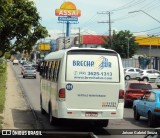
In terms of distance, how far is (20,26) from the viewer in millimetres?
21875

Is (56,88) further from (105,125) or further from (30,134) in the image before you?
(30,134)

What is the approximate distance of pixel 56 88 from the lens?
1568 cm

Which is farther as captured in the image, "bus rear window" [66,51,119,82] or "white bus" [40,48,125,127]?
"bus rear window" [66,51,119,82]

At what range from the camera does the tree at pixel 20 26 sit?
2152 cm

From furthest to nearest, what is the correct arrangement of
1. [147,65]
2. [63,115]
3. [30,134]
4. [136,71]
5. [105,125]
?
[147,65] → [136,71] → [105,125] → [63,115] → [30,134]

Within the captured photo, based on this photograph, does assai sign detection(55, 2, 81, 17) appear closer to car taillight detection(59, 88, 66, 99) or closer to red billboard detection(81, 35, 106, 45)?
red billboard detection(81, 35, 106, 45)

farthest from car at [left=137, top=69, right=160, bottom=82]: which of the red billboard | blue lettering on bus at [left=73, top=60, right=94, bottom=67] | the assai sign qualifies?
the red billboard

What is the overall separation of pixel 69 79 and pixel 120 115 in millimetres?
2030

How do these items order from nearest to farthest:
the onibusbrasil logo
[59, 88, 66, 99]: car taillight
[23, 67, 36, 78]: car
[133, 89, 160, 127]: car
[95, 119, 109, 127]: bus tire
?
[59, 88, 66, 99]: car taillight
the onibusbrasil logo
[95, 119, 109, 127]: bus tire
[133, 89, 160, 127]: car
[23, 67, 36, 78]: car

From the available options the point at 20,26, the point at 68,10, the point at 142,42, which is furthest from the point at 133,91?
the point at 142,42

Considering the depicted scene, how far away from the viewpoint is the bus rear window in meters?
15.4

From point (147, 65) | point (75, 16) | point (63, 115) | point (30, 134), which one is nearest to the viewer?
point (30, 134)

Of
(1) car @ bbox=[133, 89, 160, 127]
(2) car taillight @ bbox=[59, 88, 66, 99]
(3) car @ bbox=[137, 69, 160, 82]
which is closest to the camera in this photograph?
(2) car taillight @ bbox=[59, 88, 66, 99]

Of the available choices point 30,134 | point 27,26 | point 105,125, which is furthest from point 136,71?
point 30,134
